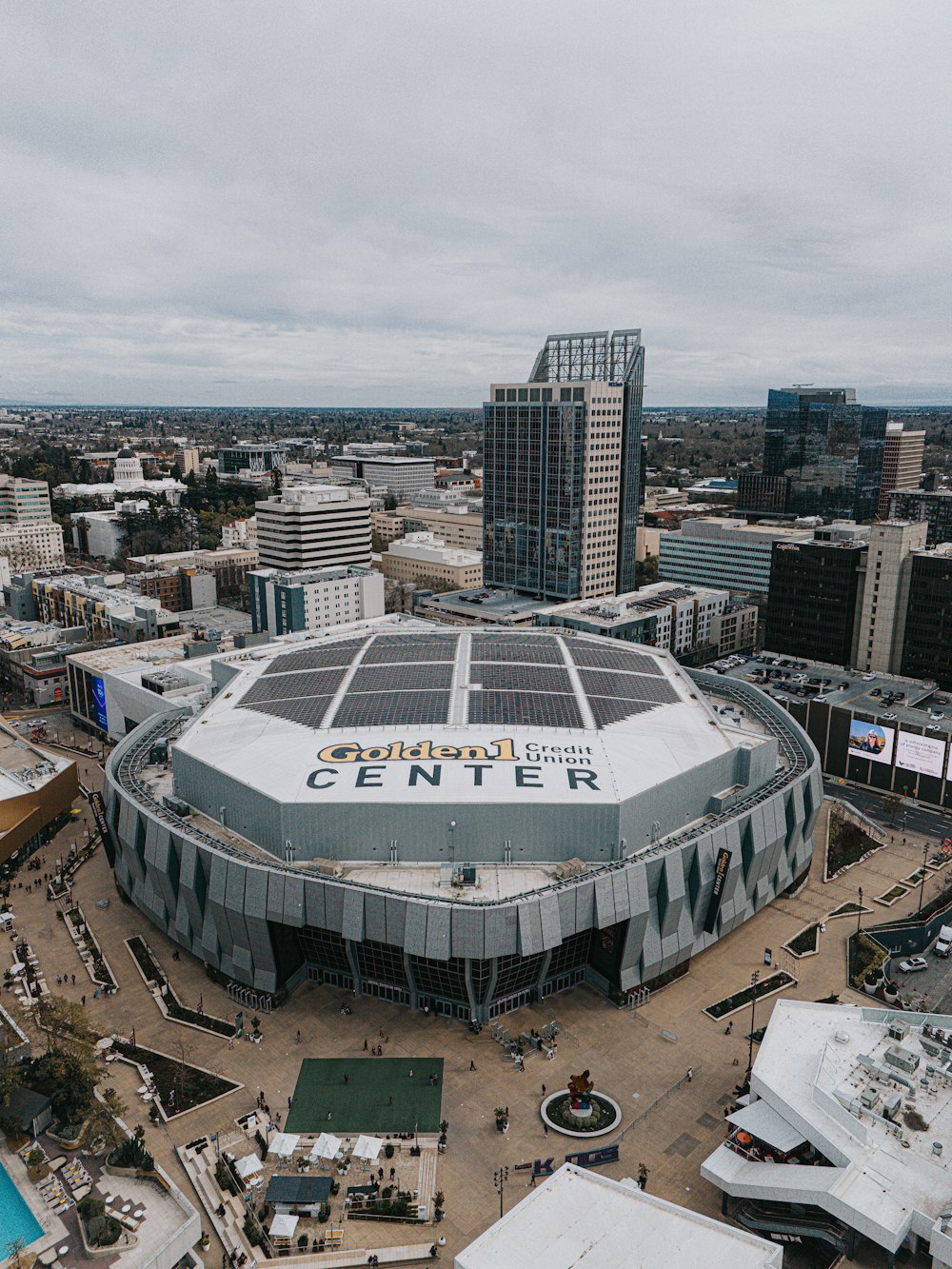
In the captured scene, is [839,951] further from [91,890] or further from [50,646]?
[50,646]

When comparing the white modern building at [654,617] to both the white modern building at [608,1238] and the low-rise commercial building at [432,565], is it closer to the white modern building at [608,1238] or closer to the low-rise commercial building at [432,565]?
the low-rise commercial building at [432,565]

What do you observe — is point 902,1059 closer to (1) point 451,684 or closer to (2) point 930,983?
(2) point 930,983

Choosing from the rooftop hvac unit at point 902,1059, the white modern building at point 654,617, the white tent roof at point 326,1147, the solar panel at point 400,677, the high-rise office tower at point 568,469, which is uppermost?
the high-rise office tower at point 568,469

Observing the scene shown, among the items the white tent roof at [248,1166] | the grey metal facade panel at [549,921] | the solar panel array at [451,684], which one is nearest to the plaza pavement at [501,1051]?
the white tent roof at [248,1166]

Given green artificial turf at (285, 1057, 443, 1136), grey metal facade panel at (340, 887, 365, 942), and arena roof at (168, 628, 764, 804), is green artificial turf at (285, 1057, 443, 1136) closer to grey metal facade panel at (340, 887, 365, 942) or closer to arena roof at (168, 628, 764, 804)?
grey metal facade panel at (340, 887, 365, 942)

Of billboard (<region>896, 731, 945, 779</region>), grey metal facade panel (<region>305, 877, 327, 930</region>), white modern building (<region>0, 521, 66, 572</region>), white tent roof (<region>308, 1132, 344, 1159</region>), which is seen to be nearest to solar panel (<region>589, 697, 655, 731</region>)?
grey metal facade panel (<region>305, 877, 327, 930</region>)

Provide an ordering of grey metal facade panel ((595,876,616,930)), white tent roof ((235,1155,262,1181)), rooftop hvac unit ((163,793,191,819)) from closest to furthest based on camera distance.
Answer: white tent roof ((235,1155,262,1181))
grey metal facade panel ((595,876,616,930))
rooftop hvac unit ((163,793,191,819))

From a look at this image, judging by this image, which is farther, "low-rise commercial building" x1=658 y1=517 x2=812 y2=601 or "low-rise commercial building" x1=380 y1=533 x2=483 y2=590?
"low-rise commercial building" x1=380 y1=533 x2=483 y2=590
